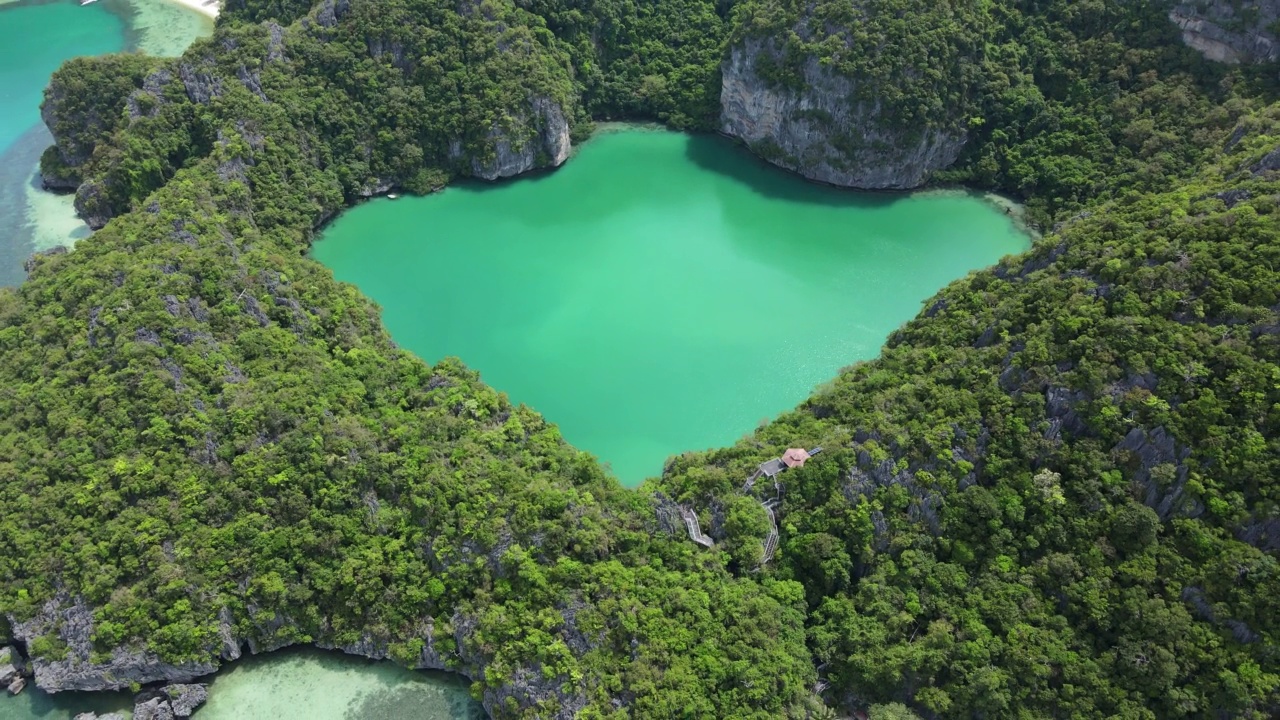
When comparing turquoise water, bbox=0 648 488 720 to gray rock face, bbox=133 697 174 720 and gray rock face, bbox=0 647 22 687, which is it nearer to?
gray rock face, bbox=0 647 22 687

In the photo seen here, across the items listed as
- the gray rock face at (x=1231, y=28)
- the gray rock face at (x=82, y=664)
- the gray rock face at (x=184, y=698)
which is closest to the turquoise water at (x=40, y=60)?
the gray rock face at (x=82, y=664)

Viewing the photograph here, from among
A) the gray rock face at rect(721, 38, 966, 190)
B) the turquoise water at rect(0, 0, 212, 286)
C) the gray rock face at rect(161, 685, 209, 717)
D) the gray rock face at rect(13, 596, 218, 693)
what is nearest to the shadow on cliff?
the gray rock face at rect(721, 38, 966, 190)

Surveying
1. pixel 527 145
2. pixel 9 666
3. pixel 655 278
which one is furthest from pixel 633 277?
pixel 9 666

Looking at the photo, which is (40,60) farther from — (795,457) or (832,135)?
(795,457)

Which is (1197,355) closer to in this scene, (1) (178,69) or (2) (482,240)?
(2) (482,240)

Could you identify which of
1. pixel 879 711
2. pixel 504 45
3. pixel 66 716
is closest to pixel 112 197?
pixel 504 45
